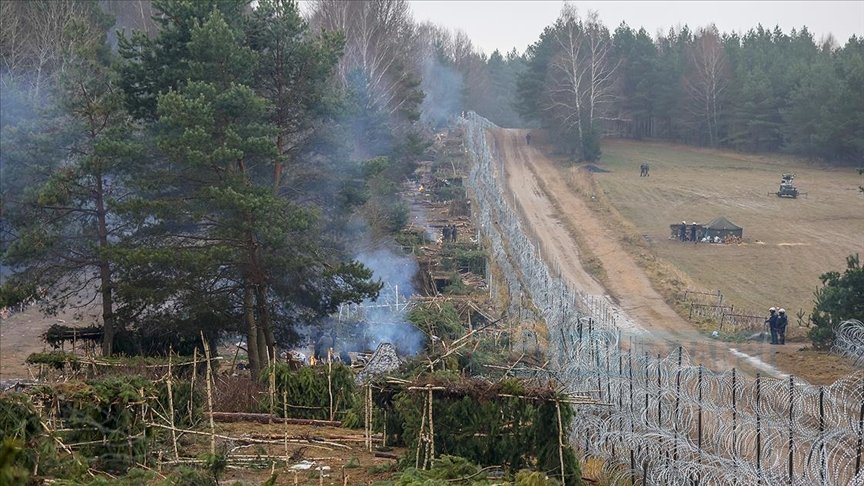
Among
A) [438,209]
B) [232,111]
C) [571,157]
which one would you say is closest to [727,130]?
[571,157]

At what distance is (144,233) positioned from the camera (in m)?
21.2

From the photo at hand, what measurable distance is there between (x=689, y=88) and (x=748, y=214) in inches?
877

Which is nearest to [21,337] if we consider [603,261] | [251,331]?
[251,331]

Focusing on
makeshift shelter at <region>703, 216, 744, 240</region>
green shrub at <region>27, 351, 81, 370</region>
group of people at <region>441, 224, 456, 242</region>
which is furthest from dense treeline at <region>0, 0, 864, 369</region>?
makeshift shelter at <region>703, 216, 744, 240</region>

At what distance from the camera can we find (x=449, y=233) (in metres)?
37.7

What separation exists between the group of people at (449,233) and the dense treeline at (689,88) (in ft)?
68.4

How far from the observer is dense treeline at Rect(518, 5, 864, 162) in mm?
51094

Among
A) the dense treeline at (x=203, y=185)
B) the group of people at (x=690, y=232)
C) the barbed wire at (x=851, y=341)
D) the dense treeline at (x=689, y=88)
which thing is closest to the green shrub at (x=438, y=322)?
the dense treeline at (x=203, y=185)

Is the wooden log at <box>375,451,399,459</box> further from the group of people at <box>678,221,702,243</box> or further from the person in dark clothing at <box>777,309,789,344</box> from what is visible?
the group of people at <box>678,221,702,243</box>

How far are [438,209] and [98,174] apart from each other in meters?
25.9

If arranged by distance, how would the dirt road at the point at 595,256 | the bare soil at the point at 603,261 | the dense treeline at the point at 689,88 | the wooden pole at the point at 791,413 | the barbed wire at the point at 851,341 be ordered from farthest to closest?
the dense treeline at the point at 689,88, the dirt road at the point at 595,256, the bare soil at the point at 603,261, the barbed wire at the point at 851,341, the wooden pole at the point at 791,413

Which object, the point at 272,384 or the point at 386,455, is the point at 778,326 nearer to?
the point at 272,384

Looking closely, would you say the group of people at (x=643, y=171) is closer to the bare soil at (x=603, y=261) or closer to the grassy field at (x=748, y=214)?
the grassy field at (x=748, y=214)

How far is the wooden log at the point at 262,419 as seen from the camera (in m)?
16.0
